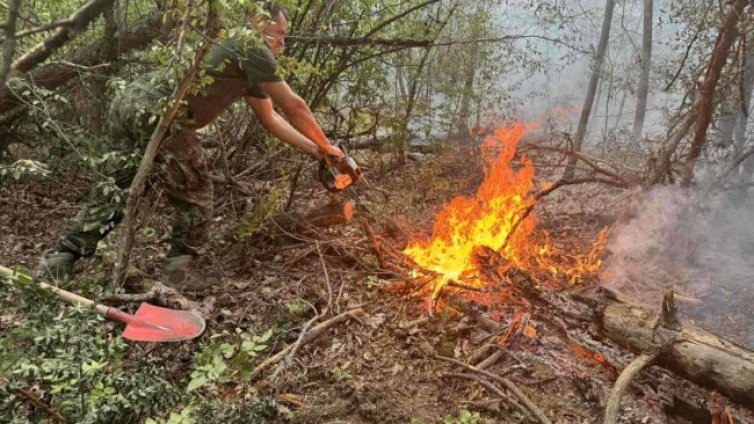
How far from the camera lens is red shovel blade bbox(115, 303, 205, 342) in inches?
89.3

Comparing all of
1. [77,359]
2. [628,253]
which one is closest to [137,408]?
[77,359]

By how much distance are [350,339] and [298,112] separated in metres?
1.75

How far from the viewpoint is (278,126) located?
3701 mm

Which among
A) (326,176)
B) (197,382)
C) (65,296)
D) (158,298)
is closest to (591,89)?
(326,176)

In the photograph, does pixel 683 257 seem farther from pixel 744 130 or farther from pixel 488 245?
pixel 744 130

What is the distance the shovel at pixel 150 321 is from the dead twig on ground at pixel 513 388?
157 cm

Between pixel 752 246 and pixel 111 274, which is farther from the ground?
pixel 752 246

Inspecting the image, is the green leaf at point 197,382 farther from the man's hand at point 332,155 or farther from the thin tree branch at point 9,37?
the man's hand at point 332,155

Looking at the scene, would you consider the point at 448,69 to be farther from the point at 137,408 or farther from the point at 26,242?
the point at 137,408

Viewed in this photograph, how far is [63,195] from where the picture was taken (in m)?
5.35

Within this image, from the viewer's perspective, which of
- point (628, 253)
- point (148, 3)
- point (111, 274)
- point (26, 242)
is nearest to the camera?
point (111, 274)

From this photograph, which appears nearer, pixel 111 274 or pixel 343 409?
pixel 343 409

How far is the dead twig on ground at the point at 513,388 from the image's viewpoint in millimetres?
2454

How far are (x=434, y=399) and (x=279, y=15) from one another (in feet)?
9.43
